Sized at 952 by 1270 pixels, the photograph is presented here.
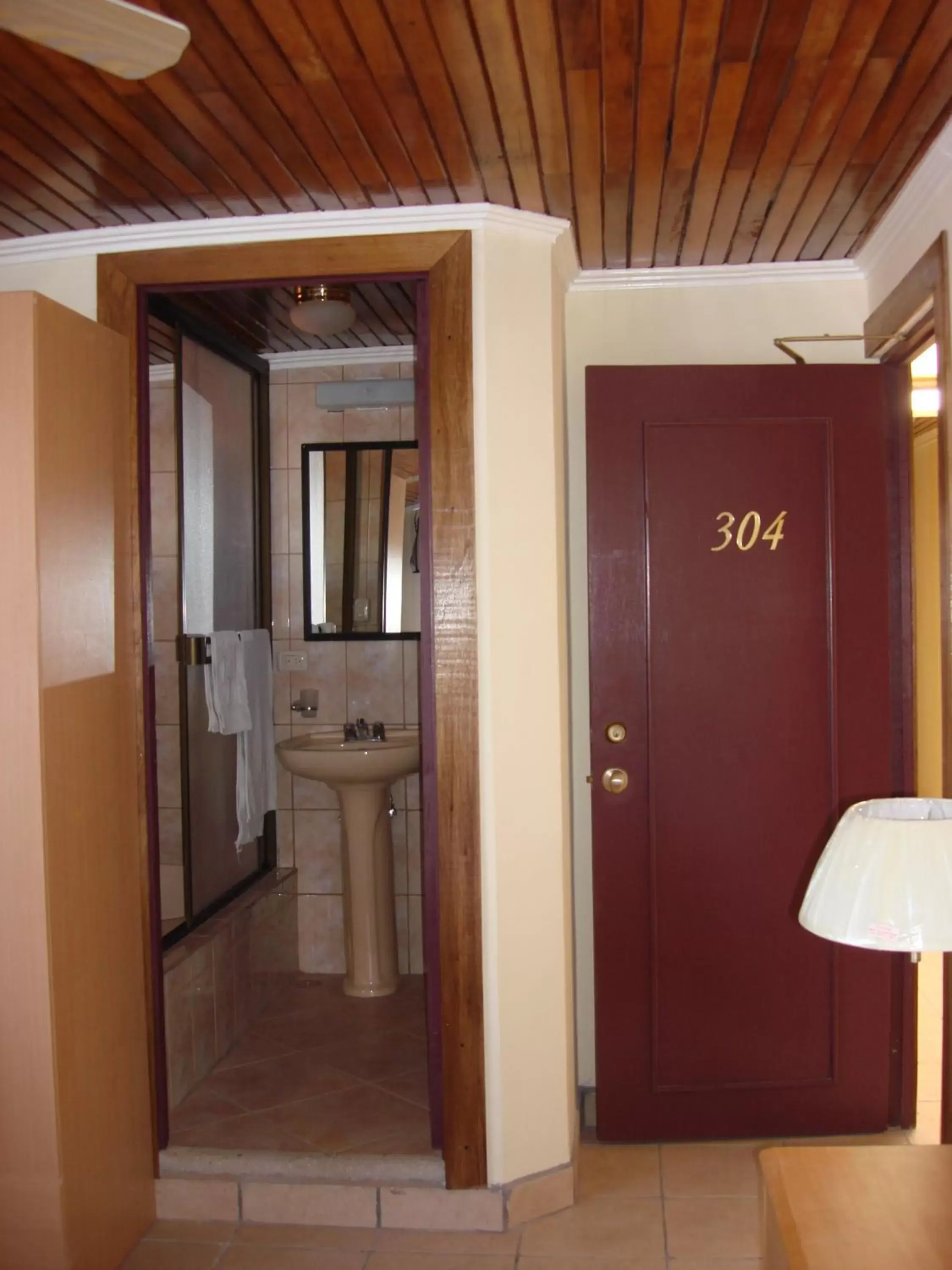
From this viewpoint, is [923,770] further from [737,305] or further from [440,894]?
[440,894]

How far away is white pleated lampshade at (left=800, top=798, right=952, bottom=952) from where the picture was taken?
1.32 meters

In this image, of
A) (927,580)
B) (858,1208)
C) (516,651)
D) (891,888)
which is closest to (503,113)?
(516,651)

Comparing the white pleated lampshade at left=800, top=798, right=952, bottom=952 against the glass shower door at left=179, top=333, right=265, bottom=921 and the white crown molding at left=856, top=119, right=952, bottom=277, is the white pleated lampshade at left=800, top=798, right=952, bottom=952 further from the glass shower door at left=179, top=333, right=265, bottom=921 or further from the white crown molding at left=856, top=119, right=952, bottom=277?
the glass shower door at left=179, top=333, right=265, bottom=921

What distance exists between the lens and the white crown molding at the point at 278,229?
2646mm

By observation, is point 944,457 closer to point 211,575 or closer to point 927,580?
point 927,580

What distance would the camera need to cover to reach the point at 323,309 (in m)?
3.34

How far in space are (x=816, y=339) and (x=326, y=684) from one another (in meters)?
2.18

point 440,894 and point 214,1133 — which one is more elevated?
point 440,894

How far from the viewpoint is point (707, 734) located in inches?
119

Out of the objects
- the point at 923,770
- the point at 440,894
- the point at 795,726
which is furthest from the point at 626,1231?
the point at 923,770

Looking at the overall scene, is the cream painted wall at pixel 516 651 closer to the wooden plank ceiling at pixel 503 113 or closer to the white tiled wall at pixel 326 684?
the wooden plank ceiling at pixel 503 113

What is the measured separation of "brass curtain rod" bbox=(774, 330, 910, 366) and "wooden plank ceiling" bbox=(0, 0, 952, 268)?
0.29 m

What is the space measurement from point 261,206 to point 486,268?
21.7 inches

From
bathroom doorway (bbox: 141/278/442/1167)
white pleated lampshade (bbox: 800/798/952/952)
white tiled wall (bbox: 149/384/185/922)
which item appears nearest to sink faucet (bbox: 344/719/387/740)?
bathroom doorway (bbox: 141/278/442/1167)
